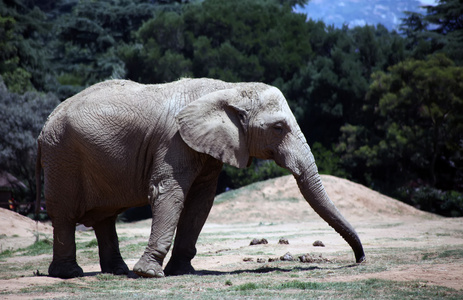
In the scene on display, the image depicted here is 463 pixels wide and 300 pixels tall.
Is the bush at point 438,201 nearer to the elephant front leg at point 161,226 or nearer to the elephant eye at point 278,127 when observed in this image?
the elephant eye at point 278,127

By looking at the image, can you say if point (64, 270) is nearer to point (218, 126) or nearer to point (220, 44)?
point (218, 126)

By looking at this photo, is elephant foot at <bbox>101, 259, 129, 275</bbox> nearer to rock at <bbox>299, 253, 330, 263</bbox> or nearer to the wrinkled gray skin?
the wrinkled gray skin

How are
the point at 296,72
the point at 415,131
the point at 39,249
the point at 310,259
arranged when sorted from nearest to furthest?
the point at 310,259, the point at 39,249, the point at 415,131, the point at 296,72

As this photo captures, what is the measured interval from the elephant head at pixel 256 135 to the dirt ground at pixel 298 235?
1.12m

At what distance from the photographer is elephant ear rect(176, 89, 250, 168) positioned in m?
8.26

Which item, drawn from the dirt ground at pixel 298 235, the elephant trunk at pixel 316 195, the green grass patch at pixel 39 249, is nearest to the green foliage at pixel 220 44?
the dirt ground at pixel 298 235

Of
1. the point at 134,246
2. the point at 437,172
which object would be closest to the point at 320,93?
the point at 437,172

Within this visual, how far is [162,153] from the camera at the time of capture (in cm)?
838

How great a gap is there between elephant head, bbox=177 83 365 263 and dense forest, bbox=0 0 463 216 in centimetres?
2035

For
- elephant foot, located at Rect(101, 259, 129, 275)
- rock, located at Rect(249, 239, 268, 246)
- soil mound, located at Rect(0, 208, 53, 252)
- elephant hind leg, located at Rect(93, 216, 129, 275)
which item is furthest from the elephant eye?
soil mound, located at Rect(0, 208, 53, 252)

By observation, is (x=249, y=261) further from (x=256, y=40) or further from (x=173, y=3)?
(x=173, y=3)

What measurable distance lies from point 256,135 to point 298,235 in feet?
26.2

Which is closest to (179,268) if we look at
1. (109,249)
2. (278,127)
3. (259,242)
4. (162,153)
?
(109,249)

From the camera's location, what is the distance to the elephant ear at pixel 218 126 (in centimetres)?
826
